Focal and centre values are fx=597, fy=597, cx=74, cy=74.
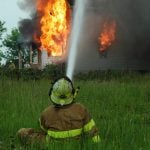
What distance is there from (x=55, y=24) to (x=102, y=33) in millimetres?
2732

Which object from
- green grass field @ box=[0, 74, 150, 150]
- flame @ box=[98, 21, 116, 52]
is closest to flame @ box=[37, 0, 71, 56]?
flame @ box=[98, 21, 116, 52]

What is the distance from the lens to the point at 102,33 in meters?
32.9

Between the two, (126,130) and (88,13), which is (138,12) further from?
(126,130)

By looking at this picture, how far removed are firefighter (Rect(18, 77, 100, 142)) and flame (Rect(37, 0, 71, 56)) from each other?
2550 centimetres

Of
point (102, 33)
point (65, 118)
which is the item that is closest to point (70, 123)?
point (65, 118)

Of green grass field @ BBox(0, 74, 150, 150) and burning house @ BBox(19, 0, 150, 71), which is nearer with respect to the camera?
green grass field @ BBox(0, 74, 150, 150)

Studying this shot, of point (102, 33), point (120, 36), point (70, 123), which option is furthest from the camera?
point (102, 33)

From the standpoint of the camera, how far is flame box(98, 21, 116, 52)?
32.3 m

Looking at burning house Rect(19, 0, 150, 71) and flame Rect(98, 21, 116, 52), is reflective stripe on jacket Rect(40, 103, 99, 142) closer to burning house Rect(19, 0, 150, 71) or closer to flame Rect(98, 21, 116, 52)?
burning house Rect(19, 0, 150, 71)

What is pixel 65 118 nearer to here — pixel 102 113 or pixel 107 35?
pixel 102 113

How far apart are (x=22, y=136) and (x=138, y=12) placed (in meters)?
24.7

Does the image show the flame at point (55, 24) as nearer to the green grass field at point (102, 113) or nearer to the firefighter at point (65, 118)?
the green grass field at point (102, 113)

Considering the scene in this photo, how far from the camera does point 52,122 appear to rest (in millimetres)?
7320

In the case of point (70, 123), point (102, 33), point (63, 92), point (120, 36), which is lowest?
point (70, 123)
